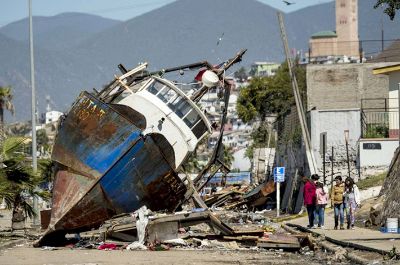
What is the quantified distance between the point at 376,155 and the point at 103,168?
54.6 ft

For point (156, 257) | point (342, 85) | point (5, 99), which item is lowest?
point (156, 257)

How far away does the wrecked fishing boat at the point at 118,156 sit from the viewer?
101 ft

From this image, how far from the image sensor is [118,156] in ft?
103

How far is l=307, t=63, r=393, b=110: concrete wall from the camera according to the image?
60500mm

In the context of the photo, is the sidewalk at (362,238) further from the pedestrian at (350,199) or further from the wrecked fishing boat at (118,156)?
the wrecked fishing boat at (118,156)

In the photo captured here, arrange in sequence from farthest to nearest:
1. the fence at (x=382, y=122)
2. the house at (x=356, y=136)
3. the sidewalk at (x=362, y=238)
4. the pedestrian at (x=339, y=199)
Answer: the fence at (x=382, y=122), the house at (x=356, y=136), the pedestrian at (x=339, y=199), the sidewalk at (x=362, y=238)

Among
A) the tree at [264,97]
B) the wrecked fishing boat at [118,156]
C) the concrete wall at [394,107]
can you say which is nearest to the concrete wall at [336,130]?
the concrete wall at [394,107]

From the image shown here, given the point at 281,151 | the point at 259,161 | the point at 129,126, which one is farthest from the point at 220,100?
the point at 259,161

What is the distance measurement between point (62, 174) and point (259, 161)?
42.8 metres

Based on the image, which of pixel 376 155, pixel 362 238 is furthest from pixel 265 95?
pixel 362 238

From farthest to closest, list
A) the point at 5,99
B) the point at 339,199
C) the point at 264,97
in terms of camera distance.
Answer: the point at 5,99 → the point at 264,97 → the point at 339,199

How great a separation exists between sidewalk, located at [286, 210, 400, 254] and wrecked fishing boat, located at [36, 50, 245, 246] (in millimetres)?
4623

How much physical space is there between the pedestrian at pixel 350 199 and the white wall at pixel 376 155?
14.2 meters

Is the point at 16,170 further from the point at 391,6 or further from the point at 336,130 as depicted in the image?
the point at 336,130
